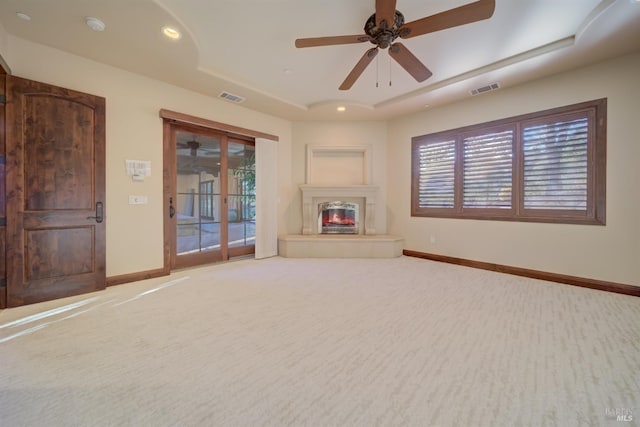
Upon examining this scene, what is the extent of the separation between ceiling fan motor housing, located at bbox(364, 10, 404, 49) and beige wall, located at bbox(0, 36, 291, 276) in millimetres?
3033

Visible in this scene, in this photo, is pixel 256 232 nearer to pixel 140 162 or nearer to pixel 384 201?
pixel 140 162

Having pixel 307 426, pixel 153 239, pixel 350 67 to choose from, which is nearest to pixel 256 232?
pixel 153 239

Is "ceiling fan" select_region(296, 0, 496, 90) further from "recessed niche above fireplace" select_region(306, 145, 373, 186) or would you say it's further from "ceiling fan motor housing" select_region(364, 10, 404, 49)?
→ "recessed niche above fireplace" select_region(306, 145, 373, 186)

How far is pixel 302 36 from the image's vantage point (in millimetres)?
2949

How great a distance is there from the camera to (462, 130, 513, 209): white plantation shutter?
4.14 meters

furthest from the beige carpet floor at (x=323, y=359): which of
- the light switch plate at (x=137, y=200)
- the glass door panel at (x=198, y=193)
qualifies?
the glass door panel at (x=198, y=193)

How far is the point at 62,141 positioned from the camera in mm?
2938

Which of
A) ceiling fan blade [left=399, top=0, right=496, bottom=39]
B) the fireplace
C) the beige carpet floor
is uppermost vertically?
ceiling fan blade [left=399, top=0, right=496, bottom=39]

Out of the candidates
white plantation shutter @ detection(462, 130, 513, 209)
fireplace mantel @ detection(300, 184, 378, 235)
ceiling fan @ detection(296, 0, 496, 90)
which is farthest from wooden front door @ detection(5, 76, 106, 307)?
white plantation shutter @ detection(462, 130, 513, 209)

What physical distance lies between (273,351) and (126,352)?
1027 mm

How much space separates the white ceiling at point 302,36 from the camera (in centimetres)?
245

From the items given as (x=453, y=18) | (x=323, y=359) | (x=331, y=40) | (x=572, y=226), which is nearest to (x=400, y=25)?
(x=453, y=18)

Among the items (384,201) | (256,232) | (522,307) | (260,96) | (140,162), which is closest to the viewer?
(522,307)

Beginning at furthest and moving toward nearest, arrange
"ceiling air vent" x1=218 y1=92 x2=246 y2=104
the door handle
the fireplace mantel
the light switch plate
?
the fireplace mantel < "ceiling air vent" x1=218 y1=92 x2=246 y2=104 < the light switch plate < the door handle
